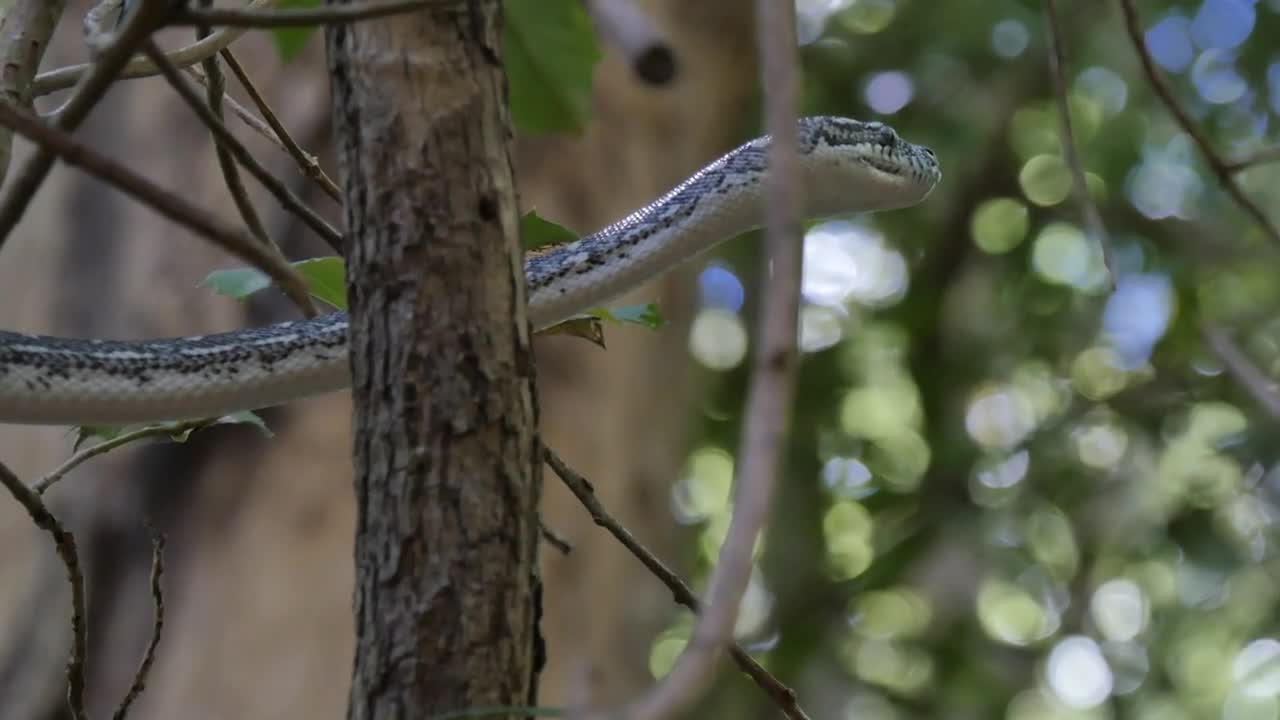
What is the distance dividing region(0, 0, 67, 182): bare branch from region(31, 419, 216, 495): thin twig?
1.18 feet

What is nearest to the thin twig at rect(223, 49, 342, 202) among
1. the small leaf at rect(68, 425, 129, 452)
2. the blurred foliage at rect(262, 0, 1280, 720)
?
the small leaf at rect(68, 425, 129, 452)

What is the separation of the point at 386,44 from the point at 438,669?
1.71 ft

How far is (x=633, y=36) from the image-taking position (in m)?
0.59

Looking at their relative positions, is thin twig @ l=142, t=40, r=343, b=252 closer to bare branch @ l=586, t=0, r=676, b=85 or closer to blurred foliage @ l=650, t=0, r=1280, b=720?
bare branch @ l=586, t=0, r=676, b=85

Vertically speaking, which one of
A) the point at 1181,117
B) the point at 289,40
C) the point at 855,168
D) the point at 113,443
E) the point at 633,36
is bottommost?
the point at 633,36

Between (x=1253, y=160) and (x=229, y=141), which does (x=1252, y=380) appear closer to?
(x=1253, y=160)

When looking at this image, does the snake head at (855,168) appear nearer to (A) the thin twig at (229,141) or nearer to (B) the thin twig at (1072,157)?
→ (B) the thin twig at (1072,157)

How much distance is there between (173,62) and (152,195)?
72cm

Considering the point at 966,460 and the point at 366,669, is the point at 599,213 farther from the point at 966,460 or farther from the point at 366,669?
the point at 366,669

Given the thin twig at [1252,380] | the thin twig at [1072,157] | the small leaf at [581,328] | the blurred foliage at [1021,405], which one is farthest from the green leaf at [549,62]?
the blurred foliage at [1021,405]

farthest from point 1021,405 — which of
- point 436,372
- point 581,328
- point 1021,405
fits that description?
point 436,372

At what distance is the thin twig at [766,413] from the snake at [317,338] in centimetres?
129

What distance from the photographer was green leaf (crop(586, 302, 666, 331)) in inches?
70.2

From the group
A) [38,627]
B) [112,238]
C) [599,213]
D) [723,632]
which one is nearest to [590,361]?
[599,213]
